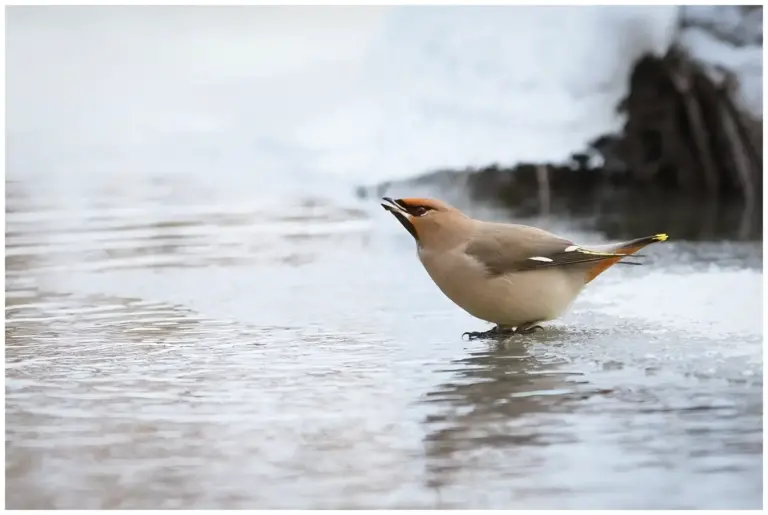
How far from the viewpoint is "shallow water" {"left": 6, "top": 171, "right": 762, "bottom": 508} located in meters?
1.61

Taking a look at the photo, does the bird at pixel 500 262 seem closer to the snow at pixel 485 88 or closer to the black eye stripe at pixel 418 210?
the black eye stripe at pixel 418 210

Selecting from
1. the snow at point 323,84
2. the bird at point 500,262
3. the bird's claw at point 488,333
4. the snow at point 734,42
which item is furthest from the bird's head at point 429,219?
the snow at point 734,42

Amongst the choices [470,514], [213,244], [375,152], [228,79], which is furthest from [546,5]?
[470,514]

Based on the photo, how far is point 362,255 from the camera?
2.63 meters

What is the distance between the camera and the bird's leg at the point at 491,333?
203 cm

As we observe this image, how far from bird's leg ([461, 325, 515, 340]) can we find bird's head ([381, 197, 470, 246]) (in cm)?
20

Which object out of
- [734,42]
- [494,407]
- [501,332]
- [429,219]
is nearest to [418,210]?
[429,219]

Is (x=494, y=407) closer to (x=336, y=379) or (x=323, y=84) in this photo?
(x=336, y=379)

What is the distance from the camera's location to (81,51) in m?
2.36

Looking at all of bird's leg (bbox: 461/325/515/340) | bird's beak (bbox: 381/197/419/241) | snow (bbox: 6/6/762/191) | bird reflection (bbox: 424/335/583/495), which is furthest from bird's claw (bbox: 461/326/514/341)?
snow (bbox: 6/6/762/191)

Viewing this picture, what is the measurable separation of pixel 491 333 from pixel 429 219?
10.2 inches

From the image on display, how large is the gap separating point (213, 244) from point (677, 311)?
113 cm

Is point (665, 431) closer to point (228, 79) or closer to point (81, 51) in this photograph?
point (228, 79)

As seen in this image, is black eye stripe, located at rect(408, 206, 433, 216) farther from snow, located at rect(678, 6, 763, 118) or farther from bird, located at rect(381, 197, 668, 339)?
snow, located at rect(678, 6, 763, 118)
